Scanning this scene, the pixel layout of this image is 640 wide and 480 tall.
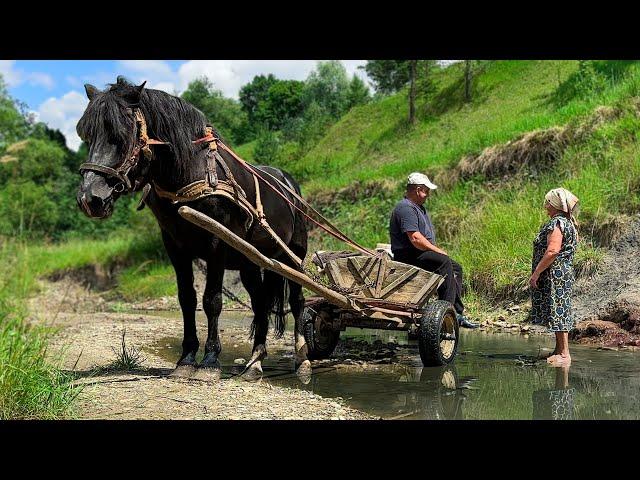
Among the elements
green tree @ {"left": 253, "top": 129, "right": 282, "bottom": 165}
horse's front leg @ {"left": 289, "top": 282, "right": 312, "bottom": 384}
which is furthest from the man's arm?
green tree @ {"left": 253, "top": 129, "right": 282, "bottom": 165}

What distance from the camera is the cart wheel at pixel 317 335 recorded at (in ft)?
24.5

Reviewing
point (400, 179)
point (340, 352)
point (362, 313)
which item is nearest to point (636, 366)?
point (362, 313)

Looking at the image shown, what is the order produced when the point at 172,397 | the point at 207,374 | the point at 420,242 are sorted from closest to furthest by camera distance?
1. the point at 172,397
2. the point at 207,374
3. the point at 420,242

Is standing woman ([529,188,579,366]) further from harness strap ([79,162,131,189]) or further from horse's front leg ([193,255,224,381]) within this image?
harness strap ([79,162,131,189])

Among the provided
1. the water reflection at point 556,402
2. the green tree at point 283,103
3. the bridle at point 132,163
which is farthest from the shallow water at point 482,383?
the green tree at point 283,103

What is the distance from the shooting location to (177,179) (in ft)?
18.9

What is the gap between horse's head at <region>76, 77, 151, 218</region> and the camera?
5.12 metres

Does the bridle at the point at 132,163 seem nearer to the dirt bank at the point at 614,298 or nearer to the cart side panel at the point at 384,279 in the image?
the cart side panel at the point at 384,279

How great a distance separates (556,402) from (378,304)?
2183mm

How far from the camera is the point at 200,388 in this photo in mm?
5512

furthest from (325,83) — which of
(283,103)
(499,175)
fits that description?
(499,175)

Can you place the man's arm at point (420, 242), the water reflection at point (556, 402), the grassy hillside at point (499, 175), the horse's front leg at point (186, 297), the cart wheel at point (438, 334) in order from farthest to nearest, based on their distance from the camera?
the grassy hillside at point (499, 175) < the man's arm at point (420, 242) < the cart wheel at point (438, 334) < the horse's front leg at point (186, 297) < the water reflection at point (556, 402)

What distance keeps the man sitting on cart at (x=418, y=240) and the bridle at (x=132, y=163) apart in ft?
10.6

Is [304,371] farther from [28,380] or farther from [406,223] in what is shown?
[28,380]
